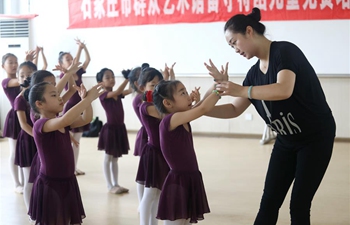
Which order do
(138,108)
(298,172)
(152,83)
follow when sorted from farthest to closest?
(138,108) → (152,83) → (298,172)

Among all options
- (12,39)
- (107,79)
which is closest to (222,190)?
(107,79)

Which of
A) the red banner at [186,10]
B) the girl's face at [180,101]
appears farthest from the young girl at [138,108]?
the red banner at [186,10]

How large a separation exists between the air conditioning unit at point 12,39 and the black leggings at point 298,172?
578 cm

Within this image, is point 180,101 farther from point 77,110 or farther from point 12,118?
point 12,118

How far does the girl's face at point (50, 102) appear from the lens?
2.54m

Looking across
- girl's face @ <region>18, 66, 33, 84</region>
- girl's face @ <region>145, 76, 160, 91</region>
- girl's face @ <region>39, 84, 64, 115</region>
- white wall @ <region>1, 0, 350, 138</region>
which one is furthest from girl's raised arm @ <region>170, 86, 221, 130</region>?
white wall @ <region>1, 0, 350, 138</region>

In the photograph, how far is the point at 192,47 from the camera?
6.67 metres

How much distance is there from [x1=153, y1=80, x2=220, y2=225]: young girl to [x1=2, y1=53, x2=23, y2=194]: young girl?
6.28 feet

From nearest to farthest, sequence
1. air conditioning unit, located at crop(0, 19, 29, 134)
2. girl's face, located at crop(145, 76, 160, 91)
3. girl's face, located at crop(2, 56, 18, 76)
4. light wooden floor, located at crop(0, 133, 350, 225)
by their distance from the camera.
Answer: girl's face, located at crop(145, 76, 160, 91) < light wooden floor, located at crop(0, 133, 350, 225) < girl's face, located at crop(2, 56, 18, 76) < air conditioning unit, located at crop(0, 19, 29, 134)

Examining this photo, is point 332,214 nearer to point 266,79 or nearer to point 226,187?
point 226,187

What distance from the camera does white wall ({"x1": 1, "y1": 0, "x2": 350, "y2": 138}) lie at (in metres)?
6.06

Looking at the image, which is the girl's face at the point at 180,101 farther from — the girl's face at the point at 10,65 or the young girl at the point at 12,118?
the girl's face at the point at 10,65

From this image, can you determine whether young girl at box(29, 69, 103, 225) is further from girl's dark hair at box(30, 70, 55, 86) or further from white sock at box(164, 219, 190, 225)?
girl's dark hair at box(30, 70, 55, 86)

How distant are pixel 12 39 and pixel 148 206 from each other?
5254 millimetres
